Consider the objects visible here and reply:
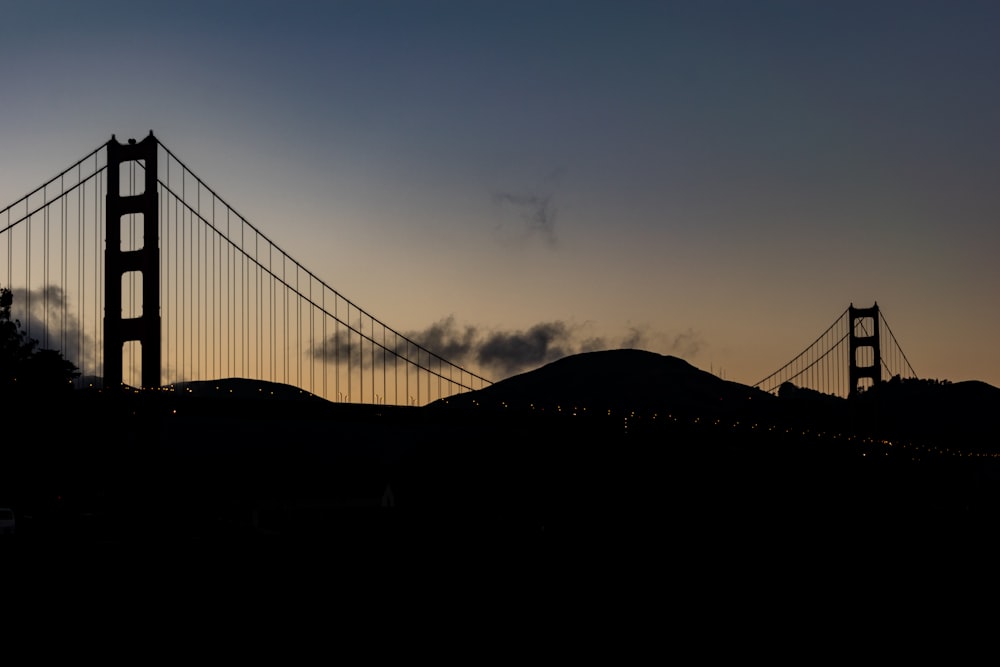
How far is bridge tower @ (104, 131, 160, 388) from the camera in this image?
212 ft

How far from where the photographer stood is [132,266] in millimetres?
67562

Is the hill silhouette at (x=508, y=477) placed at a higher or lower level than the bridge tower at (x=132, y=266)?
lower

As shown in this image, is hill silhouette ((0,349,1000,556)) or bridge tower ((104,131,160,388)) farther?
hill silhouette ((0,349,1000,556))

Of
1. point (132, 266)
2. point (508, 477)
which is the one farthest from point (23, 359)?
point (508, 477)

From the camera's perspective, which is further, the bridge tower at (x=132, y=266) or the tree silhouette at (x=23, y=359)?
the tree silhouette at (x=23, y=359)

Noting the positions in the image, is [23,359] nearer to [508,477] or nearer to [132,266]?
[132,266]

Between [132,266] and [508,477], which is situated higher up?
[132,266]

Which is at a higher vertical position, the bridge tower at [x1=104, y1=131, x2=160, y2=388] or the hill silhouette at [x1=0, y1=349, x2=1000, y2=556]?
the bridge tower at [x1=104, y1=131, x2=160, y2=388]

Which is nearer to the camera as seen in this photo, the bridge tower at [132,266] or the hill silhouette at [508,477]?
the bridge tower at [132,266]

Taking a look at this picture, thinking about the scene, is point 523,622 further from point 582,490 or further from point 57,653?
point 582,490

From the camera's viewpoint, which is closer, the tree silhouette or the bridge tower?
the bridge tower

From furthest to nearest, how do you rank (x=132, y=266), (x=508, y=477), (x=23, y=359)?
(x=508, y=477)
(x=23, y=359)
(x=132, y=266)

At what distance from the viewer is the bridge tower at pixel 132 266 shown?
212ft

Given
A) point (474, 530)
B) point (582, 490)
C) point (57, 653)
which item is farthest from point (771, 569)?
point (582, 490)
